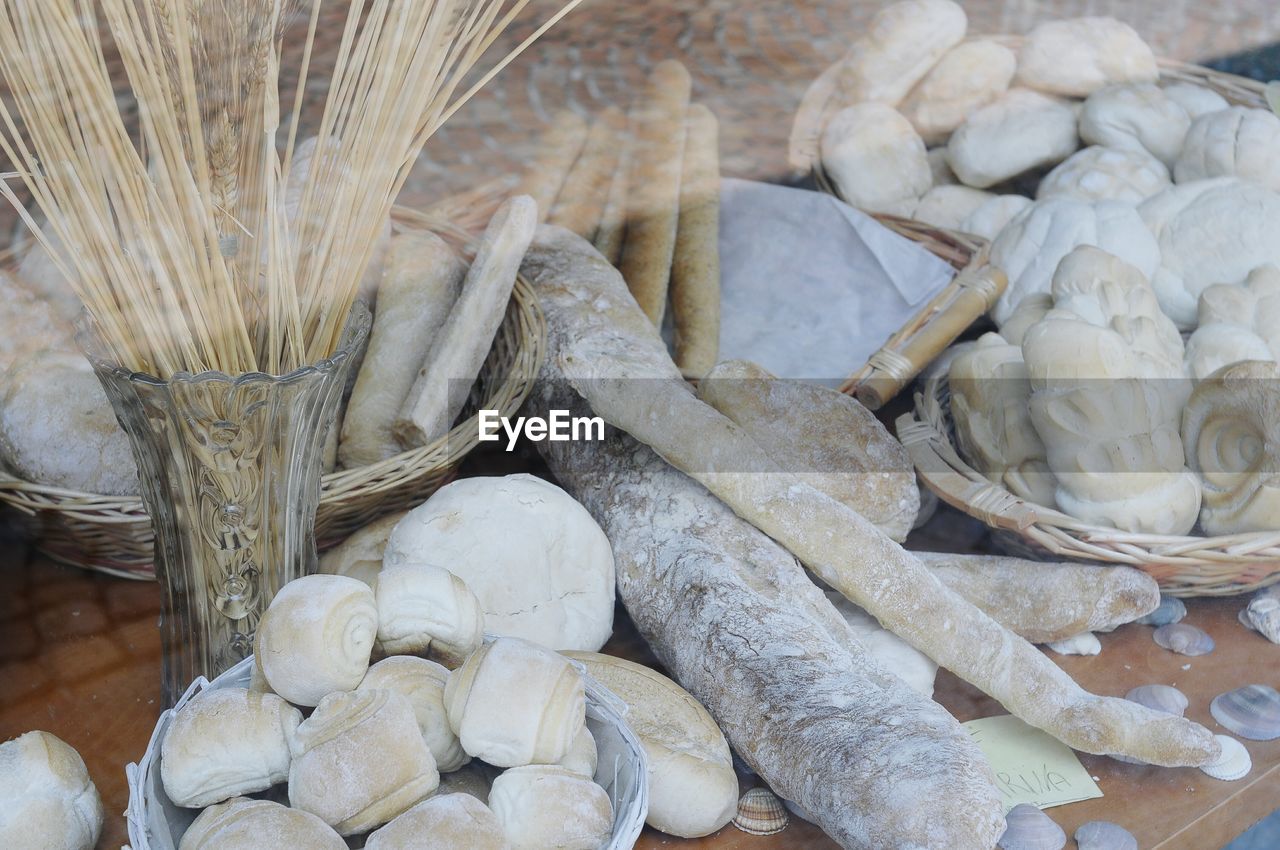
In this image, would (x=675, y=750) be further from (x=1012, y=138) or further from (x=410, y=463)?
(x=1012, y=138)

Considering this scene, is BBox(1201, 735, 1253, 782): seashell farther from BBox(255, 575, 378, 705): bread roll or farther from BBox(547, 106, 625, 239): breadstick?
BBox(547, 106, 625, 239): breadstick

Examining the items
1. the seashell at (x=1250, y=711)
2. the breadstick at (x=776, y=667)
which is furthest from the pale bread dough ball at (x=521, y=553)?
the seashell at (x=1250, y=711)

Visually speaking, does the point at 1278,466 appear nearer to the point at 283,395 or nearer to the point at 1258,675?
the point at 1258,675

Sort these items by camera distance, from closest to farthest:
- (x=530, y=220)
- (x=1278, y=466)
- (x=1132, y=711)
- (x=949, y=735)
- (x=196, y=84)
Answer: (x=196, y=84) < (x=949, y=735) < (x=1132, y=711) < (x=1278, y=466) < (x=530, y=220)

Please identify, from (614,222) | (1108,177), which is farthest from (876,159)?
(614,222)

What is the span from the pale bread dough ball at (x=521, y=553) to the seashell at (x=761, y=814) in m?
0.18

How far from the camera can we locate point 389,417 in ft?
3.28

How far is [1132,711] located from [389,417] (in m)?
0.65

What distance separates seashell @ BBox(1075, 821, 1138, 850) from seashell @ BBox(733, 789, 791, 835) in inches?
8.0

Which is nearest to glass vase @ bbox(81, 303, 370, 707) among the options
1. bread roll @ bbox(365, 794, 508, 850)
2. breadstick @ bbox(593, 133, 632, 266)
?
bread roll @ bbox(365, 794, 508, 850)

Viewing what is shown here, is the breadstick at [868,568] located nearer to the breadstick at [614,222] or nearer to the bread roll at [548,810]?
the breadstick at [614,222]

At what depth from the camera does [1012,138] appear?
140 cm

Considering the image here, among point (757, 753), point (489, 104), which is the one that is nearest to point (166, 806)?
point (757, 753)

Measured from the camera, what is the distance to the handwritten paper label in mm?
823
